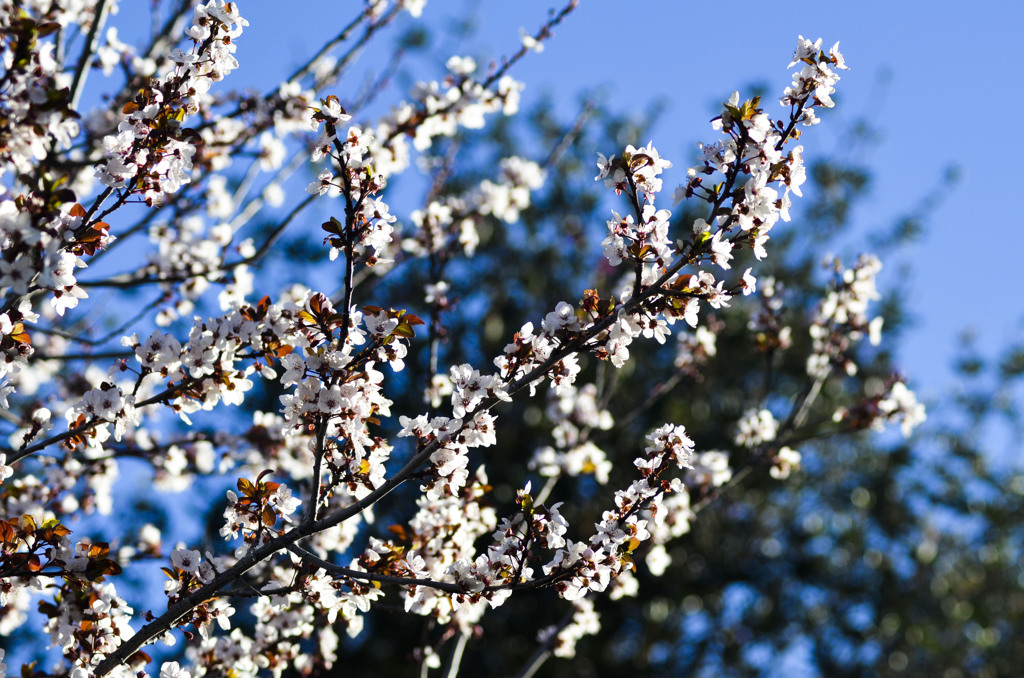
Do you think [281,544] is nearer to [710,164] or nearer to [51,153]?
[51,153]

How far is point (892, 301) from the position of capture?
11664mm

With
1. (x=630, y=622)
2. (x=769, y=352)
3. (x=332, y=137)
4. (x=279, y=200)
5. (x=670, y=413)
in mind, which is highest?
(x=670, y=413)

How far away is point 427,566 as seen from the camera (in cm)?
301

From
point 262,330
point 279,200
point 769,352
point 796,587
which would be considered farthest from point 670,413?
point 262,330

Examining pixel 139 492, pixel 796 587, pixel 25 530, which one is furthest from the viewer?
pixel 796 587

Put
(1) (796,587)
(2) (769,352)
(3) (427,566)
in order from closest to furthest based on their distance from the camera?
(3) (427,566), (2) (769,352), (1) (796,587)

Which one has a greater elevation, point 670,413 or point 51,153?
point 670,413

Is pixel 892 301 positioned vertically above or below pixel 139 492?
above

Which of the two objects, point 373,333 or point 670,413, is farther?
point 670,413

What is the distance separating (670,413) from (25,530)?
7707 millimetres

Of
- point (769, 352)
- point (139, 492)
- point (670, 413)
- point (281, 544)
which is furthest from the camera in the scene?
point (139, 492)

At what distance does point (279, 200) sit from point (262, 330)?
2.49 meters

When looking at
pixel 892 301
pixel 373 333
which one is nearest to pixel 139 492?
pixel 373 333

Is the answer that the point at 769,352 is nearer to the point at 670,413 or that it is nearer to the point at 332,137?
the point at 332,137
